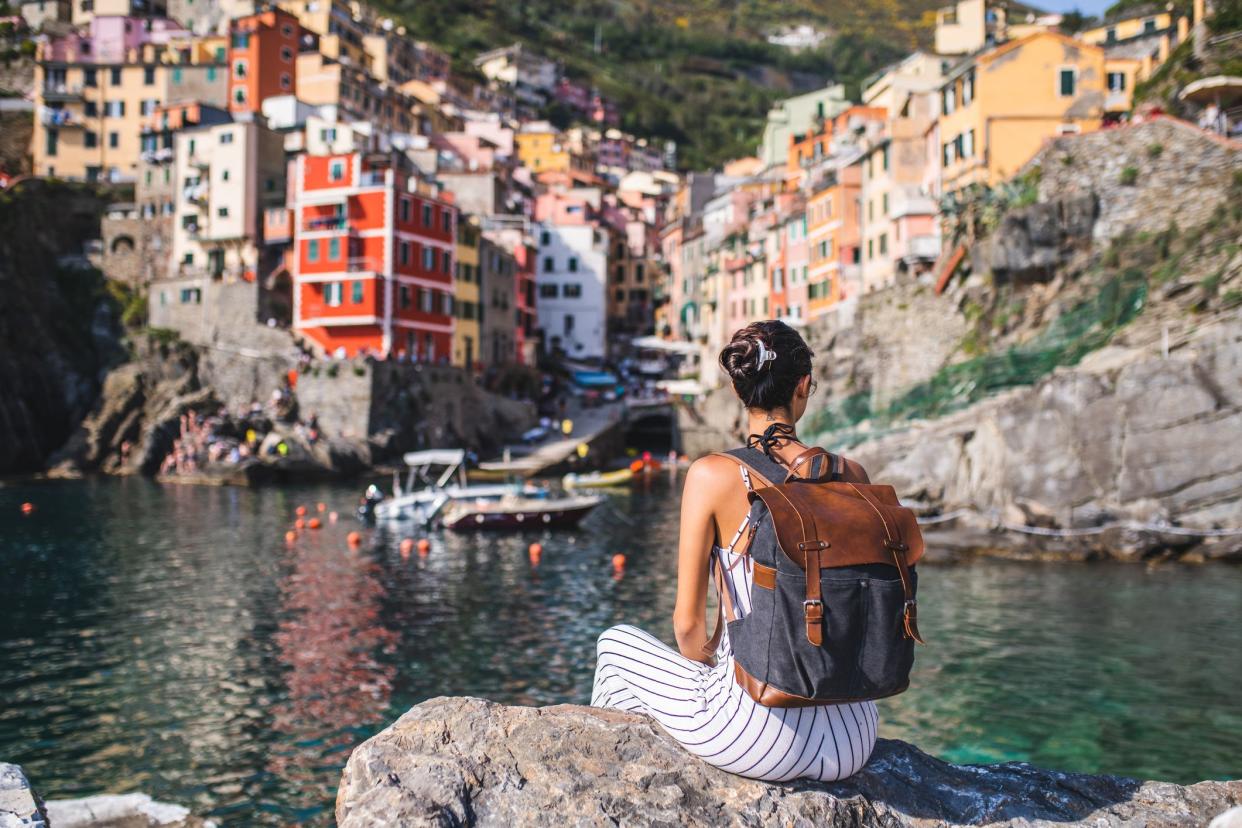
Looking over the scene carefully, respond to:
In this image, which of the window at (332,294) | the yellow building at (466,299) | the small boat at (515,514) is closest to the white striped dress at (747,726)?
the small boat at (515,514)

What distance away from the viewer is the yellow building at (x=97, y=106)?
9450 centimetres

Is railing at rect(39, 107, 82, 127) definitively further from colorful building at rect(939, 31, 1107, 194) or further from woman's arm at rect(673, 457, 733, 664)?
woman's arm at rect(673, 457, 733, 664)

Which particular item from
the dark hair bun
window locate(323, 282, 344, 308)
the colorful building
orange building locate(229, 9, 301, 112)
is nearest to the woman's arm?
the dark hair bun

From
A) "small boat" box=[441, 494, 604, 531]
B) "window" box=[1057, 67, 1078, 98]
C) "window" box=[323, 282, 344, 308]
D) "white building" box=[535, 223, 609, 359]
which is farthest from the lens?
"white building" box=[535, 223, 609, 359]

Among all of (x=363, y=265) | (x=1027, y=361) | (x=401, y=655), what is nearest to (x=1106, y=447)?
(x=1027, y=361)

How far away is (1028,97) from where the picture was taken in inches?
2130

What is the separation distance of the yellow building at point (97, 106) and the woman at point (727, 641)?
→ 10052 centimetres

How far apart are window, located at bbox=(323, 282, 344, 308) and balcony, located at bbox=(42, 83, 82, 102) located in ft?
133

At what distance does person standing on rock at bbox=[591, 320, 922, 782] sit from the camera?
14.2 feet

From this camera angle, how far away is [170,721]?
56.9ft

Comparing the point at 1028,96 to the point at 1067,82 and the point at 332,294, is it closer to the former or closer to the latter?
the point at 1067,82

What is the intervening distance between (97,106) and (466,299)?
42380 mm

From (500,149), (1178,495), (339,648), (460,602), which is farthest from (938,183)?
(500,149)

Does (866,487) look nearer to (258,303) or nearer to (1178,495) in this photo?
(1178,495)
